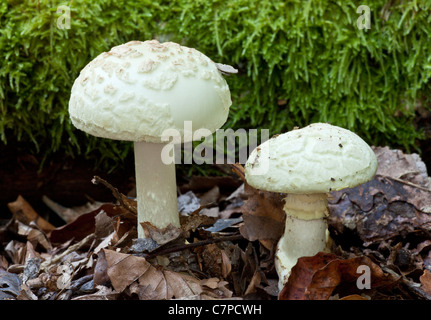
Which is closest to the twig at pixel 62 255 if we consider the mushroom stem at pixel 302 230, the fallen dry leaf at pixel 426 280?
the mushroom stem at pixel 302 230

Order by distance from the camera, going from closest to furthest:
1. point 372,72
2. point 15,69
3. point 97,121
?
1. point 97,121
2. point 15,69
3. point 372,72

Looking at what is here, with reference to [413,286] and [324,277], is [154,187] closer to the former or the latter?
[324,277]

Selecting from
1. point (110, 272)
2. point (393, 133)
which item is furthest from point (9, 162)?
point (393, 133)

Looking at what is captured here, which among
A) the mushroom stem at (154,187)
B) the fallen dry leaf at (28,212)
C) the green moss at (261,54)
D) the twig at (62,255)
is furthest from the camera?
the fallen dry leaf at (28,212)

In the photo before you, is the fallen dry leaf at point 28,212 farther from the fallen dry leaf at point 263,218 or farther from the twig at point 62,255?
the fallen dry leaf at point 263,218

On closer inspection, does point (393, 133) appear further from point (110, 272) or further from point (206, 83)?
point (110, 272)

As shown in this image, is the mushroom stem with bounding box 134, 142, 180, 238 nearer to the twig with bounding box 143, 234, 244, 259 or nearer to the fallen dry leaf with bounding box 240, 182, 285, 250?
the twig with bounding box 143, 234, 244, 259
